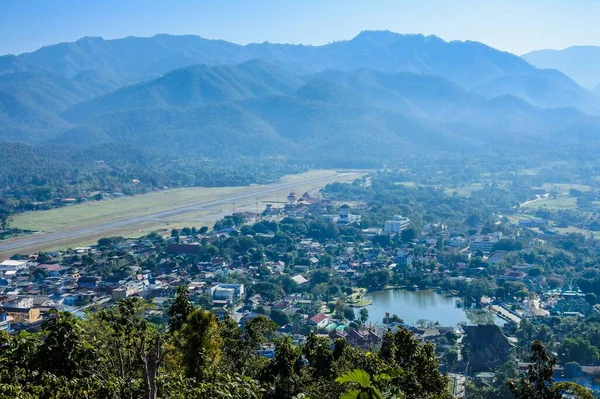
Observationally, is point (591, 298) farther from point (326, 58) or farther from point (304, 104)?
point (326, 58)

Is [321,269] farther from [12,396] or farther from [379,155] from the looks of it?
[379,155]

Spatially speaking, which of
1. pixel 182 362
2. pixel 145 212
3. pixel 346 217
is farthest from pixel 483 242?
pixel 182 362

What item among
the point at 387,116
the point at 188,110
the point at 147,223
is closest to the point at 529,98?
the point at 387,116

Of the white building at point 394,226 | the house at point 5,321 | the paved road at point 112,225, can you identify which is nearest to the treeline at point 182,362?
the house at point 5,321

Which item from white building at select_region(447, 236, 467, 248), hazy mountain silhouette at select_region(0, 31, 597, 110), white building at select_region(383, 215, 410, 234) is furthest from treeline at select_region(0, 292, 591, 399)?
hazy mountain silhouette at select_region(0, 31, 597, 110)

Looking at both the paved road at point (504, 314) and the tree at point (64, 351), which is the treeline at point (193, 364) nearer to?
the tree at point (64, 351)
